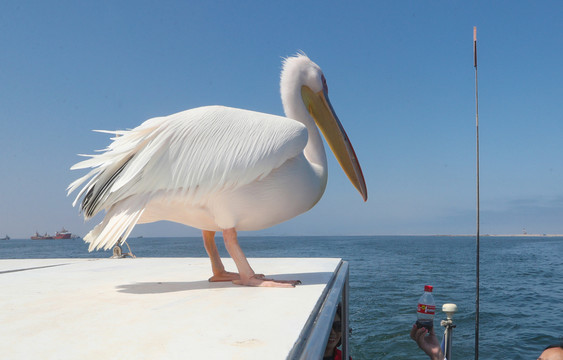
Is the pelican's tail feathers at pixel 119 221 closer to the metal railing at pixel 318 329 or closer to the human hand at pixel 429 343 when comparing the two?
the metal railing at pixel 318 329

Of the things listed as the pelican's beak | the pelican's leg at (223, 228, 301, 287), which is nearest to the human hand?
the pelican's leg at (223, 228, 301, 287)

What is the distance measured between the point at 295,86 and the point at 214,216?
1.34 metres

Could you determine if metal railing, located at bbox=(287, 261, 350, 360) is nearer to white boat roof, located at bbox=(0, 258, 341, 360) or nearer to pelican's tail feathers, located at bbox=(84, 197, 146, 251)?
white boat roof, located at bbox=(0, 258, 341, 360)

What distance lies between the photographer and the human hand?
286cm

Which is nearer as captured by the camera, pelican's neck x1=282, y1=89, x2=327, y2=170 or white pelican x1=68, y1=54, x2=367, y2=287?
white pelican x1=68, y1=54, x2=367, y2=287

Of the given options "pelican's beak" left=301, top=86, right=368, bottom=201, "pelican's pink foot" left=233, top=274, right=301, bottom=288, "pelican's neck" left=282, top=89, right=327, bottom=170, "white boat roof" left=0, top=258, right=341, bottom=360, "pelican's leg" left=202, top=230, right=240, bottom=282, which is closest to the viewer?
"white boat roof" left=0, top=258, right=341, bottom=360

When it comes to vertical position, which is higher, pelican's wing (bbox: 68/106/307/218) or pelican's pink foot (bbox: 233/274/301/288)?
pelican's wing (bbox: 68/106/307/218)

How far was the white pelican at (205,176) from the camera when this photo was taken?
8.68 ft

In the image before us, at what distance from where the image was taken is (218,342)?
1.53m

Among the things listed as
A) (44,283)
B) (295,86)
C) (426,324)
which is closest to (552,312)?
(426,324)

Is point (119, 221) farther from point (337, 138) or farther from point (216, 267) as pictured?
point (337, 138)

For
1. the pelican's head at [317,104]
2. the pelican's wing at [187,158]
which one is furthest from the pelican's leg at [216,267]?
the pelican's head at [317,104]

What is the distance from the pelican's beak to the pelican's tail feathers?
68.3 inches

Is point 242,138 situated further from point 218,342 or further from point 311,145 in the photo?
point 218,342
